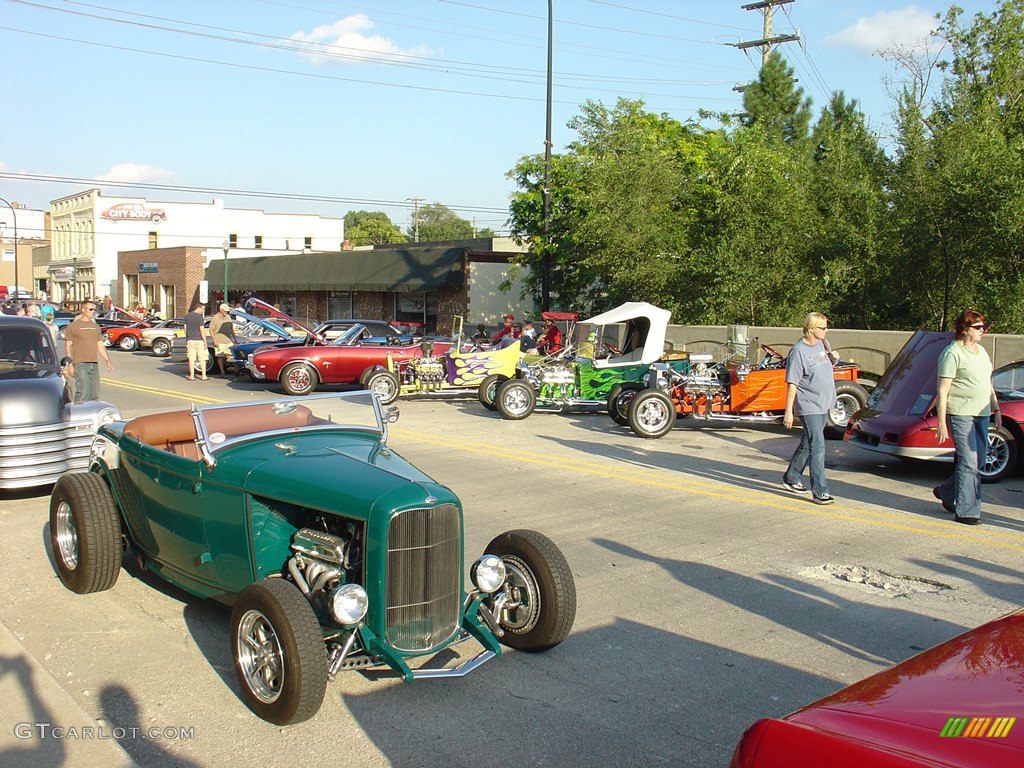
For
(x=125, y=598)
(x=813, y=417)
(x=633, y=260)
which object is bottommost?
(x=125, y=598)

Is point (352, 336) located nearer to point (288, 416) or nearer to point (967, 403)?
point (967, 403)

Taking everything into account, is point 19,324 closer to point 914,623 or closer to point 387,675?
point 387,675

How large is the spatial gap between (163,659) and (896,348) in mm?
15735

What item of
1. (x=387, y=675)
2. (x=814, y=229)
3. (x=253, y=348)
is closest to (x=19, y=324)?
(x=387, y=675)

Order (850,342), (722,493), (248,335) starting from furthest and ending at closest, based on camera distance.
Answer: (248,335), (850,342), (722,493)

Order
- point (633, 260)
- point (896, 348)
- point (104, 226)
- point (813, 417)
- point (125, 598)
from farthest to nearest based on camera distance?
point (104, 226) → point (633, 260) → point (896, 348) → point (813, 417) → point (125, 598)

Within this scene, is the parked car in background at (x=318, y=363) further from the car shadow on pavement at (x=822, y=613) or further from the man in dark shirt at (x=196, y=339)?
the car shadow on pavement at (x=822, y=613)

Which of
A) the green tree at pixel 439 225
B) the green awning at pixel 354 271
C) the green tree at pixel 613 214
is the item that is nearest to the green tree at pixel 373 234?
the green tree at pixel 439 225

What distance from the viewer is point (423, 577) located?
475cm

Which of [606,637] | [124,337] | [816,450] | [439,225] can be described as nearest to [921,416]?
→ [816,450]

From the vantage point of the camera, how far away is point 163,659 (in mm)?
5438

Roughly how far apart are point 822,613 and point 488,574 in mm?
2465

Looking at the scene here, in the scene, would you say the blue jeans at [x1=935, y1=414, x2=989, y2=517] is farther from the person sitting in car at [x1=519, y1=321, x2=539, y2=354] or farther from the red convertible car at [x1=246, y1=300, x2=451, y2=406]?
the red convertible car at [x1=246, y1=300, x2=451, y2=406]

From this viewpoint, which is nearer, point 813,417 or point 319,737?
point 319,737
